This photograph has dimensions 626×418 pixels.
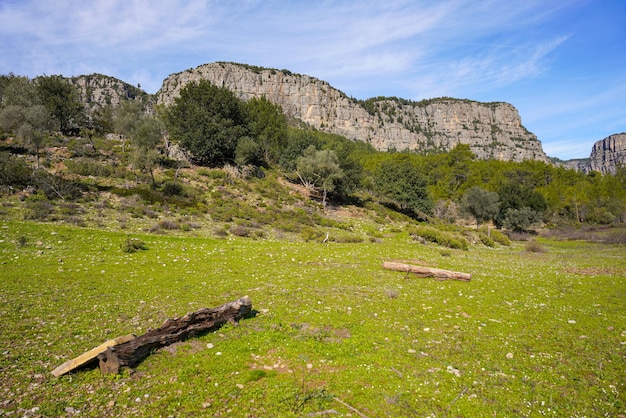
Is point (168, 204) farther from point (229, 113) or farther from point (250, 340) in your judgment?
point (229, 113)

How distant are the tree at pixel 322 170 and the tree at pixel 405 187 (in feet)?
46.5

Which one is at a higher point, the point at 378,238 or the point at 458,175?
the point at 458,175

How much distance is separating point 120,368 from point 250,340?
3.38 m

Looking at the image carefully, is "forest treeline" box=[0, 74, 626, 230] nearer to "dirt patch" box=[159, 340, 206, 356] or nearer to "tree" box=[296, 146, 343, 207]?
"tree" box=[296, 146, 343, 207]

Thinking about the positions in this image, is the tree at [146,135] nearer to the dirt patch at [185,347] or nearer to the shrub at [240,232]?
the shrub at [240,232]

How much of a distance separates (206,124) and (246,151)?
9595mm

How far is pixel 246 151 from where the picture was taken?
6119cm

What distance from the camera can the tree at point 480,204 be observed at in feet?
204

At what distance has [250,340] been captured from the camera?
9.33m

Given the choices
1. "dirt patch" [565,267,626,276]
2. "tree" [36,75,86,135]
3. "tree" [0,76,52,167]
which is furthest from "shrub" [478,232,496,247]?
"tree" [36,75,86,135]

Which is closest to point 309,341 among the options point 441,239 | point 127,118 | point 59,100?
point 441,239

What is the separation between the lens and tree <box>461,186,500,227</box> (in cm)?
6216

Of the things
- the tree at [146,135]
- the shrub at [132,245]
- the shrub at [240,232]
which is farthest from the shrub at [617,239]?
the tree at [146,135]

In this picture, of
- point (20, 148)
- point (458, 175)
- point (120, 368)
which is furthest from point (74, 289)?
point (458, 175)
